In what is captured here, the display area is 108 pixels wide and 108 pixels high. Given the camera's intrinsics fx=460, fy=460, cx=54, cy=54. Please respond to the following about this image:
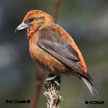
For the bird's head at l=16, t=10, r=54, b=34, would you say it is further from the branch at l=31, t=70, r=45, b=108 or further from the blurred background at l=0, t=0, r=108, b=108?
the branch at l=31, t=70, r=45, b=108

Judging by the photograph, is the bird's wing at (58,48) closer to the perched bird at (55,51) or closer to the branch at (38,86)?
the perched bird at (55,51)

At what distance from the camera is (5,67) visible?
339 inches

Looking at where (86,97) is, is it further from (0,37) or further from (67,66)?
(0,37)

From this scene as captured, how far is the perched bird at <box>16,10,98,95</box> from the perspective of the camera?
573cm

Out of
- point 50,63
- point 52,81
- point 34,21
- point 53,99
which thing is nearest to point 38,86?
point 53,99

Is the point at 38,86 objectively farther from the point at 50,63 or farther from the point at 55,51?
the point at 55,51

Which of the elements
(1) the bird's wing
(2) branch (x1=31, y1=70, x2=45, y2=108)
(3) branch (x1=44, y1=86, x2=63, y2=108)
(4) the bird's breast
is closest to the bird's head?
(1) the bird's wing

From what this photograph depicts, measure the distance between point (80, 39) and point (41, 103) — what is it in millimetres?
1749

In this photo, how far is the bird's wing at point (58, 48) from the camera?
5.75m

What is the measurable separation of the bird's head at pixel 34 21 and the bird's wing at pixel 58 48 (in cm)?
18

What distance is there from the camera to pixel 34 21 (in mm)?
6387

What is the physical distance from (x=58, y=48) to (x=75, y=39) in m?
2.93

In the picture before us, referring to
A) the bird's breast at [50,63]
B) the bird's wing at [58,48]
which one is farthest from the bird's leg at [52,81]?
the bird's wing at [58,48]

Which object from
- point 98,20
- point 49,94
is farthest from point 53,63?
point 98,20
